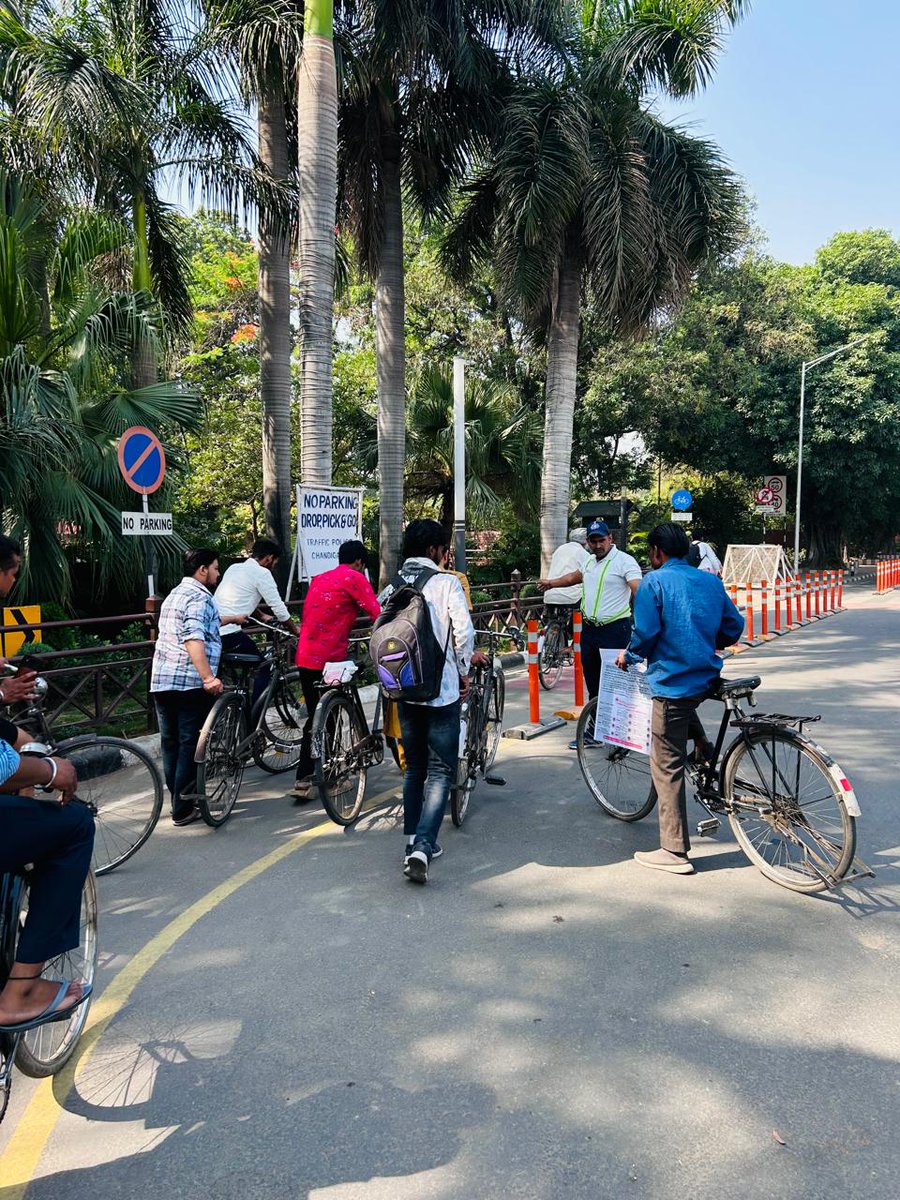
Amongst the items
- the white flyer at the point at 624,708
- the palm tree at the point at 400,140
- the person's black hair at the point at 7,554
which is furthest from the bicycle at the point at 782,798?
the palm tree at the point at 400,140

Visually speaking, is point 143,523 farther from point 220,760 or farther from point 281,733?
point 220,760

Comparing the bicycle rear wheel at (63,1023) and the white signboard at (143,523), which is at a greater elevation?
the white signboard at (143,523)

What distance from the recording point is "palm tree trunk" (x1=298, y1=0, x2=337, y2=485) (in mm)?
10320

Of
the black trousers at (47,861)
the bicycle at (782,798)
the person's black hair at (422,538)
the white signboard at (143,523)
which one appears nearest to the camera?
the black trousers at (47,861)

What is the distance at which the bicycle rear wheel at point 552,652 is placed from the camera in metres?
11.6

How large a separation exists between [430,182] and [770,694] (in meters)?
10.3

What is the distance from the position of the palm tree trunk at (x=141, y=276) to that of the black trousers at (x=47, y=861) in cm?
959

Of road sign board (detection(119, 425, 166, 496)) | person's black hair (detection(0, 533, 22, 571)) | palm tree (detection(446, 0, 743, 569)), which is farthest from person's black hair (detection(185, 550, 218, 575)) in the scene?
palm tree (detection(446, 0, 743, 569))

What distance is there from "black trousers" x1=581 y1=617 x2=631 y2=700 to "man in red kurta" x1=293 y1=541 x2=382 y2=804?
201cm

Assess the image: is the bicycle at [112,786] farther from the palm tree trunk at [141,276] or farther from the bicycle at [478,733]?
the palm tree trunk at [141,276]

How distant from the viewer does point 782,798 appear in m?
4.60

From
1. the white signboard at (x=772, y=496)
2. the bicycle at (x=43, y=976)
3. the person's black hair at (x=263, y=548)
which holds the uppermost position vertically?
the white signboard at (x=772, y=496)

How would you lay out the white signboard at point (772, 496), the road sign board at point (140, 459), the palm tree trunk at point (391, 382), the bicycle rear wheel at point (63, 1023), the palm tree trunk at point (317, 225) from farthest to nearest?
the white signboard at point (772, 496) → the palm tree trunk at point (391, 382) → the palm tree trunk at point (317, 225) → the road sign board at point (140, 459) → the bicycle rear wheel at point (63, 1023)

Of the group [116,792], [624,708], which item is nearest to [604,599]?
[624,708]
